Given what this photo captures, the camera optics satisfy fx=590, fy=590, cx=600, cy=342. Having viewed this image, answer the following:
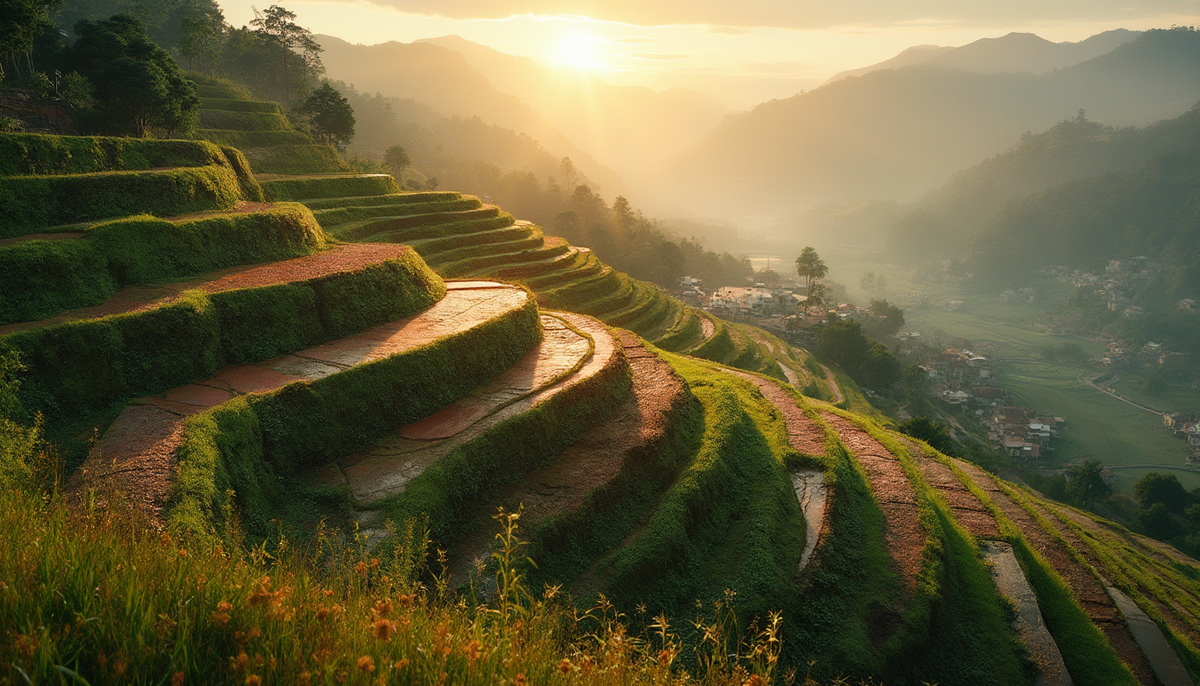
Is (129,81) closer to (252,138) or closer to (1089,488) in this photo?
(252,138)

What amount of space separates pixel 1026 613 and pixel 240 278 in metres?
13.6

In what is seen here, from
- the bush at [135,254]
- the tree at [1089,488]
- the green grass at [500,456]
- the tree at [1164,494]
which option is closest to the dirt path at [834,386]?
the tree at [1089,488]

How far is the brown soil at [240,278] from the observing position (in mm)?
7801

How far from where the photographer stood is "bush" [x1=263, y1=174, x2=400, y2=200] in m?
19.8

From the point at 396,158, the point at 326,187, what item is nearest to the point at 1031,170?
the point at 396,158

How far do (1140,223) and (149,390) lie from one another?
139 meters

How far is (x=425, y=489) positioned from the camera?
712 cm

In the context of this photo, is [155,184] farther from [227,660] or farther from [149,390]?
[227,660]

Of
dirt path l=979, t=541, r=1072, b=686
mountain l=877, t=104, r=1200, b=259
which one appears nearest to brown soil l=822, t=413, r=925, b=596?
dirt path l=979, t=541, r=1072, b=686

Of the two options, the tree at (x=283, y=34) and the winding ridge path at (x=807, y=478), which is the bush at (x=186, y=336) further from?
the tree at (x=283, y=34)

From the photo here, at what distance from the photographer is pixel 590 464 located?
909 centimetres

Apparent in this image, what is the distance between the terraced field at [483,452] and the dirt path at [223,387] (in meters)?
0.04

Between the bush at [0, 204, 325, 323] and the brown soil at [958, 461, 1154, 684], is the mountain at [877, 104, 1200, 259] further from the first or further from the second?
the bush at [0, 204, 325, 323]

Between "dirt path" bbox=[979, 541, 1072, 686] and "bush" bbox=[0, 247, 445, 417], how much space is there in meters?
11.4
